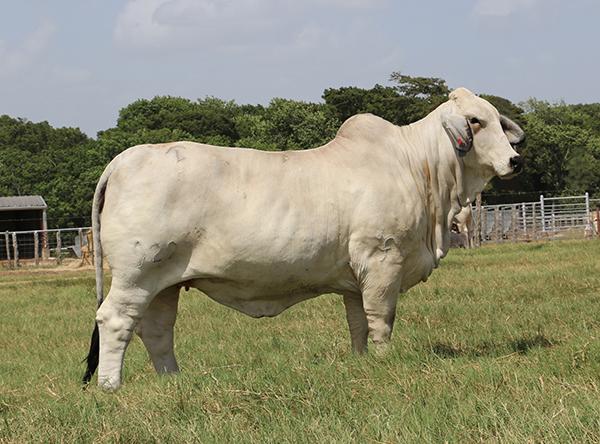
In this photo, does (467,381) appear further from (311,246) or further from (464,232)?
(464,232)

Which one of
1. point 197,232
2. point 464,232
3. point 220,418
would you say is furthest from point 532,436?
point 464,232

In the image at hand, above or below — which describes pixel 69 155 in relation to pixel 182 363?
above

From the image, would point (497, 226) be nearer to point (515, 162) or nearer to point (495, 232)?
point (495, 232)

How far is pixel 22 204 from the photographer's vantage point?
4438cm

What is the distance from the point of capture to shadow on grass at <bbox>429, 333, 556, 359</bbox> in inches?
242

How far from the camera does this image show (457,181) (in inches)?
277

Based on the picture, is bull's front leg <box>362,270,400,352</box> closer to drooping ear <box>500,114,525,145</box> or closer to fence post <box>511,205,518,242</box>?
drooping ear <box>500,114,525,145</box>

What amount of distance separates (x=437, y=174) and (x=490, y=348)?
1.36 meters

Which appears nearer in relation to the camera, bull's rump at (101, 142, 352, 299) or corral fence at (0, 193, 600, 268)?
bull's rump at (101, 142, 352, 299)

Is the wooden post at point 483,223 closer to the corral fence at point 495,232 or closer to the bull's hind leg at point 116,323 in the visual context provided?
the corral fence at point 495,232

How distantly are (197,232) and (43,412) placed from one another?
165 centimetres

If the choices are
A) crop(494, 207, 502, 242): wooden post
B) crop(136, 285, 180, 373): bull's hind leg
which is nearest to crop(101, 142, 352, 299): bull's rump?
crop(136, 285, 180, 373): bull's hind leg

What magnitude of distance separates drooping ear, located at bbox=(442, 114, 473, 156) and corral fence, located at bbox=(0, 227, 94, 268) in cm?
2559

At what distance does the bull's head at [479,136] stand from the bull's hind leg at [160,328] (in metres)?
2.35
